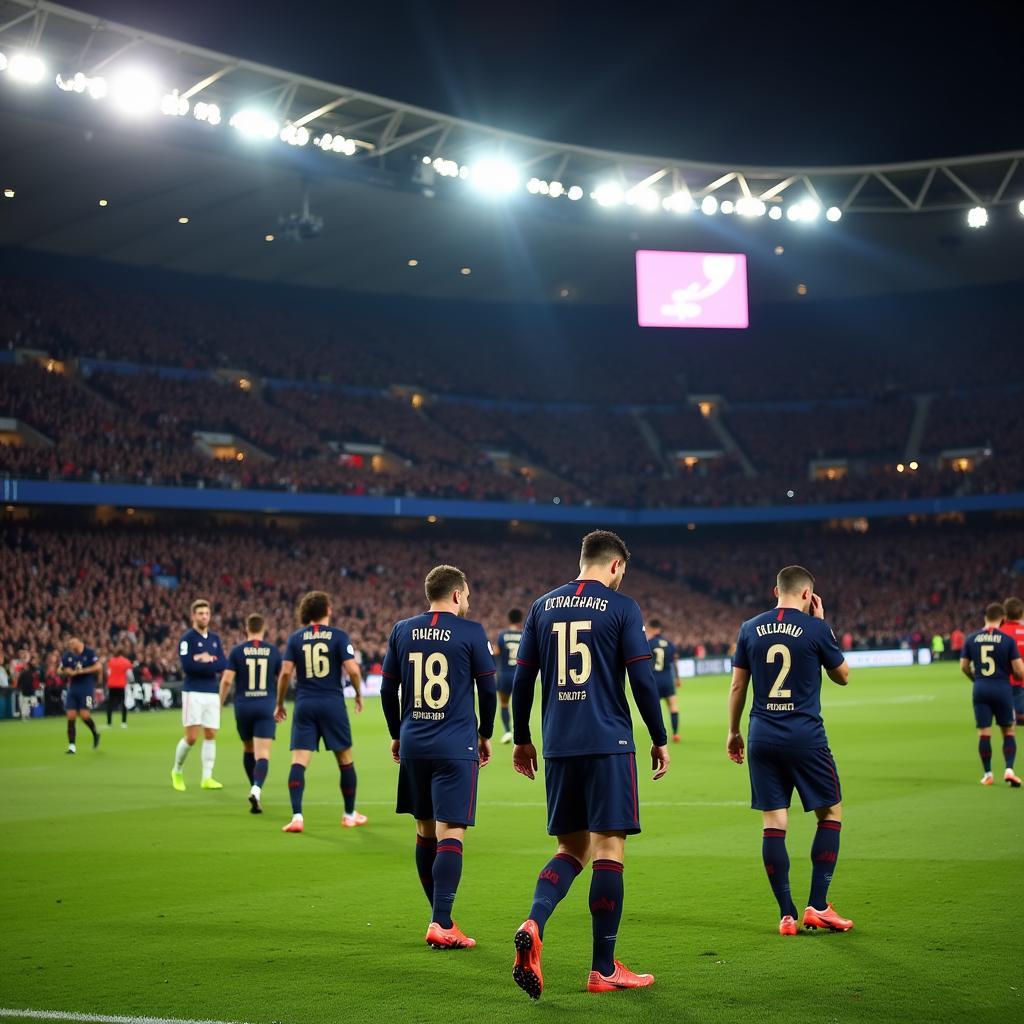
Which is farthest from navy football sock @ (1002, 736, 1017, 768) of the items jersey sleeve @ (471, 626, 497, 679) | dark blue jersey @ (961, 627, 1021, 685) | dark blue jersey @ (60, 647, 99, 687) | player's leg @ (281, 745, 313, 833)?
dark blue jersey @ (60, 647, 99, 687)

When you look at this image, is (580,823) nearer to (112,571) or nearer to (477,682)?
(477,682)

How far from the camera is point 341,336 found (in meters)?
66.3

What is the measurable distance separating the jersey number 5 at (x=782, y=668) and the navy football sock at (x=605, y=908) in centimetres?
198

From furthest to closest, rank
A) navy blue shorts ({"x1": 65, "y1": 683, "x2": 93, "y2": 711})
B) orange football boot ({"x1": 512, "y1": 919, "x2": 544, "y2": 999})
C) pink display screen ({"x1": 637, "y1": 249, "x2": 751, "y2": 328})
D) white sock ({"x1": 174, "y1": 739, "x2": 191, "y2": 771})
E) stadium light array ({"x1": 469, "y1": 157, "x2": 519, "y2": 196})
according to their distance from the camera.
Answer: pink display screen ({"x1": 637, "y1": 249, "x2": 751, "y2": 328})
stadium light array ({"x1": 469, "y1": 157, "x2": 519, "y2": 196})
navy blue shorts ({"x1": 65, "y1": 683, "x2": 93, "y2": 711})
white sock ({"x1": 174, "y1": 739, "x2": 191, "y2": 771})
orange football boot ({"x1": 512, "y1": 919, "x2": 544, "y2": 999})

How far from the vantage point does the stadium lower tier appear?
42.3 metres

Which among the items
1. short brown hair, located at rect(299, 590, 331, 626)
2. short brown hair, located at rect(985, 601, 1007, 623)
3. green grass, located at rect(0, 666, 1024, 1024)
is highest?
short brown hair, located at rect(299, 590, 331, 626)

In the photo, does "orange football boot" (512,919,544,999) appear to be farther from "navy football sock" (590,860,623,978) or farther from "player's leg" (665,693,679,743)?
"player's leg" (665,693,679,743)

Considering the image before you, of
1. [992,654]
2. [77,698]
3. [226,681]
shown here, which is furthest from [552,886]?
[77,698]

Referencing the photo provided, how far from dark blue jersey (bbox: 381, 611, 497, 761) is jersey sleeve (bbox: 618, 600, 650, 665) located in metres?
1.37

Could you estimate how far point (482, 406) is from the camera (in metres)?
69.8

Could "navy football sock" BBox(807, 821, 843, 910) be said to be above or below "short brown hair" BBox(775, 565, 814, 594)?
below

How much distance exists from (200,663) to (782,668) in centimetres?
1017

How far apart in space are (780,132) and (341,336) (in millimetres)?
25368

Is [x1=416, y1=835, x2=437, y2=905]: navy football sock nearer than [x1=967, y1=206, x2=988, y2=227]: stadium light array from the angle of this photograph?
Yes
